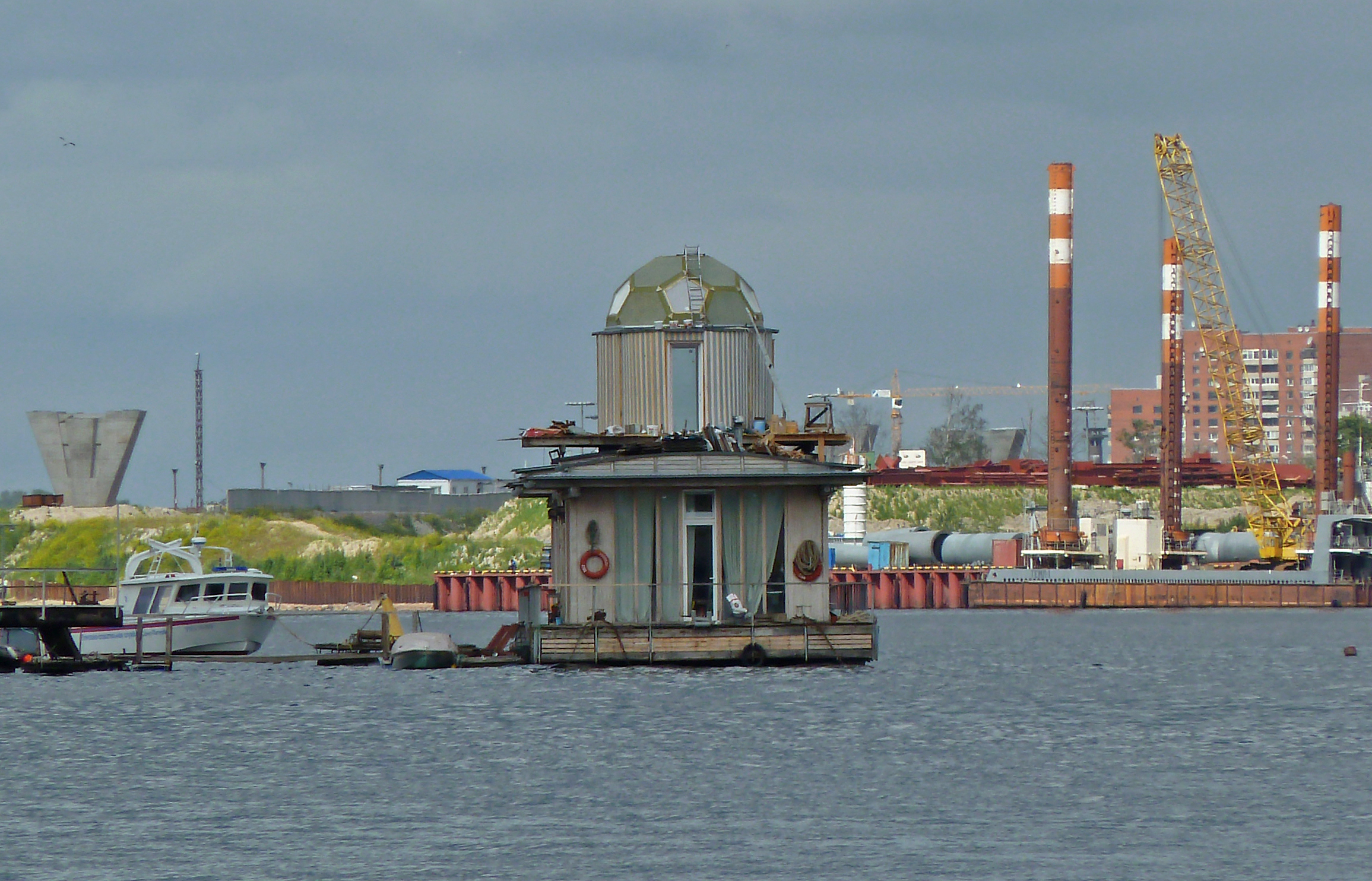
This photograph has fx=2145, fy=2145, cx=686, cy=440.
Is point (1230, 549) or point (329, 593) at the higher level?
point (1230, 549)

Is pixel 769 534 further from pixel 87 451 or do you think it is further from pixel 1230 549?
pixel 87 451

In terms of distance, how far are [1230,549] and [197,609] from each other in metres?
105

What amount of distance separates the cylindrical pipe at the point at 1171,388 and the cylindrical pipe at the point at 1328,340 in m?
10.2

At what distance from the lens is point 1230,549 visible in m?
159

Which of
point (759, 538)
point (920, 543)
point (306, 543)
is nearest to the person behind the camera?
point (759, 538)

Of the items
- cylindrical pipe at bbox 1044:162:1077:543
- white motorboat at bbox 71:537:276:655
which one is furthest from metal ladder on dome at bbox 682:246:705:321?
cylindrical pipe at bbox 1044:162:1077:543

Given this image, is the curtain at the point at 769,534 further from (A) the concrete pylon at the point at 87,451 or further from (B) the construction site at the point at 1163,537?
(A) the concrete pylon at the point at 87,451

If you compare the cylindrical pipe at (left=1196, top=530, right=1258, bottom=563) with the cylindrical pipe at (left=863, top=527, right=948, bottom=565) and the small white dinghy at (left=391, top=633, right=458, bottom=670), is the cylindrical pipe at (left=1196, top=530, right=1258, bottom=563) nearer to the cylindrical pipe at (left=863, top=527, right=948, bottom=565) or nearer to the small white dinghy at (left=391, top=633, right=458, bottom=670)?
the cylindrical pipe at (left=863, top=527, right=948, bottom=565)

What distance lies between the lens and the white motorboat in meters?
67.8

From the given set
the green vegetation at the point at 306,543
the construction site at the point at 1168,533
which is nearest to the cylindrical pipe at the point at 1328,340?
the construction site at the point at 1168,533

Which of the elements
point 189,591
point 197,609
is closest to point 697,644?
point 197,609

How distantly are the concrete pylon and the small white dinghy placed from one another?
124 metres

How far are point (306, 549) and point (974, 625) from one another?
70.7 m

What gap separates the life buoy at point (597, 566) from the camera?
55.7m
